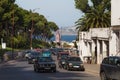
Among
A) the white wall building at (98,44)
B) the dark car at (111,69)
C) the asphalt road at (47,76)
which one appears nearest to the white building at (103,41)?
the white wall building at (98,44)

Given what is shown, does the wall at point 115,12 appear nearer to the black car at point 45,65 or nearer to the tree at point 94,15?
the black car at point 45,65

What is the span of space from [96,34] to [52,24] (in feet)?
377

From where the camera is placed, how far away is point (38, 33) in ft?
508

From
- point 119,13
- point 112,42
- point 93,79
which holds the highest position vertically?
point 119,13

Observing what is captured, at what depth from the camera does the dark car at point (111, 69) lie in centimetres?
2831

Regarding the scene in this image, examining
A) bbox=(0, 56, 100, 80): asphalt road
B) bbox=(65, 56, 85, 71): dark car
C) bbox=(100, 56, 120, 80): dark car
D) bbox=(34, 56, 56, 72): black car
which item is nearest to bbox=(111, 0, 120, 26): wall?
bbox=(65, 56, 85, 71): dark car

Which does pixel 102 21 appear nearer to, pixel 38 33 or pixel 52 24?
pixel 38 33

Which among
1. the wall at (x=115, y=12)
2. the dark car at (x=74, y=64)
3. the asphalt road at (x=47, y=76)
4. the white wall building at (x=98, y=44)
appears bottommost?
the asphalt road at (x=47, y=76)

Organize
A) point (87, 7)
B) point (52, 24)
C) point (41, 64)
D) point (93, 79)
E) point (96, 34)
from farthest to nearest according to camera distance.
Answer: point (52, 24) < point (87, 7) < point (96, 34) < point (41, 64) < point (93, 79)

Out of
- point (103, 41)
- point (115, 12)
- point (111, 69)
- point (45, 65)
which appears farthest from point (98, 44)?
point (111, 69)

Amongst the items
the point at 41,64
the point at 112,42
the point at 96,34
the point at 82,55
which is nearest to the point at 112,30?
the point at 112,42

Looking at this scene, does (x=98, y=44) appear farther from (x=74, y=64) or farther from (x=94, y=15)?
(x=94, y=15)

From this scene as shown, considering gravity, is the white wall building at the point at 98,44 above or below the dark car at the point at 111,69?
above

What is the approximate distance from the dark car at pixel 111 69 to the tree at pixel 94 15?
47.5m
